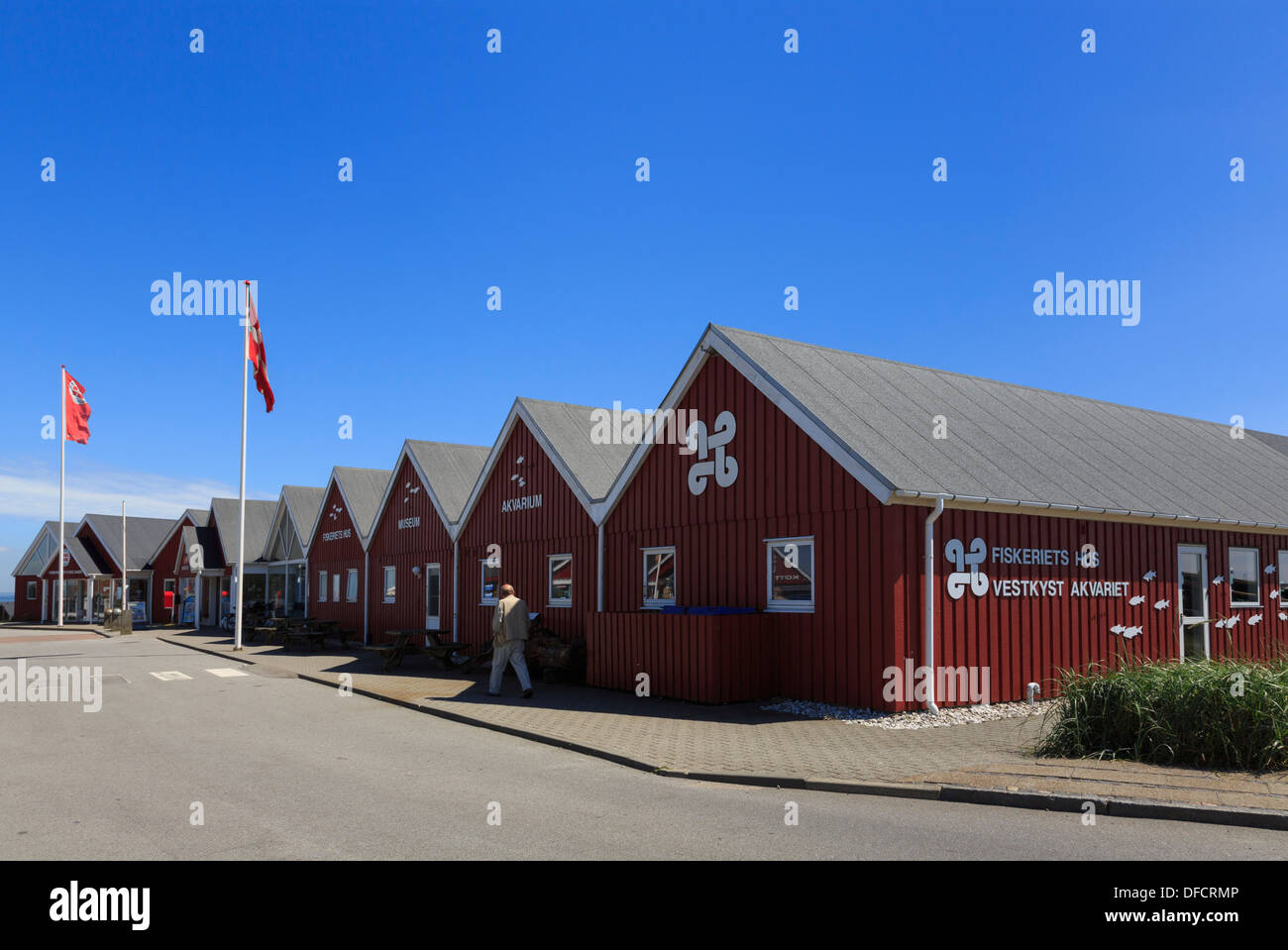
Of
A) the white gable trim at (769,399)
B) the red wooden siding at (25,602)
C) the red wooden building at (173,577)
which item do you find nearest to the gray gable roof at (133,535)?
the red wooden building at (173,577)

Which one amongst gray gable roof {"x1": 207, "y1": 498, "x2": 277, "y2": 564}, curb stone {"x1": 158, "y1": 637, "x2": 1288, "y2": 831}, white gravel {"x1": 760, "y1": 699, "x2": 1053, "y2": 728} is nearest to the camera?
curb stone {"x1": 158, "y1": 637, "x2": 1288, "y2": 831}

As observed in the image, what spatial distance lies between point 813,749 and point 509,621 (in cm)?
629

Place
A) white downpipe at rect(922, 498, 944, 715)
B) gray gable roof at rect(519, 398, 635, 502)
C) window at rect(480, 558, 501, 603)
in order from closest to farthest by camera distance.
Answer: white downpipe at rect(922, 498, 944, 715) < gray gable roof at rect(519, 398, 635, 502) < window at rect(480, 558, 501, 603)

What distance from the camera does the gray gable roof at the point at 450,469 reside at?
26.4 m

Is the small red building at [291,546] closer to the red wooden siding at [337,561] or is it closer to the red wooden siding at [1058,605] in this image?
the red wooden siding at [337,561]

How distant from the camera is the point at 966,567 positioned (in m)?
13.5

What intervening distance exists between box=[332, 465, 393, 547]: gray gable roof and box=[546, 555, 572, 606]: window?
472 inches

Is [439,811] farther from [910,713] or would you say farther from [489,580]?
[489,580]

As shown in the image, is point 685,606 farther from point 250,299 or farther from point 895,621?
point 250,299

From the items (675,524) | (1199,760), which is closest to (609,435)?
(675,524)

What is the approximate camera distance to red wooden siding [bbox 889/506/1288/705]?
1316 cm

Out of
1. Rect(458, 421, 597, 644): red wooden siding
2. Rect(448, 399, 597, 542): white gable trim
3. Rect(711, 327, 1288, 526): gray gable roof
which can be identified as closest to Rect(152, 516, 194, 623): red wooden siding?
Rect(448, 399, 597, 542): white gable trim

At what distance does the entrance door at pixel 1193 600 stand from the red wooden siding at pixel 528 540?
9.94 m

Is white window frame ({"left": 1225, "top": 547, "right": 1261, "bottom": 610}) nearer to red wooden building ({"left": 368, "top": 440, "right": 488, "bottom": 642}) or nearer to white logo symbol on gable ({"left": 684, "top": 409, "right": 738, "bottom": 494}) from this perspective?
white logo symbol on gable ({"left": 684, "top": 409, "right": 738, "bottom": 494})
